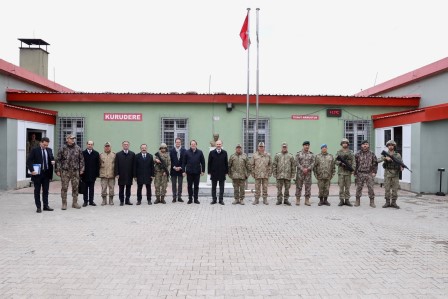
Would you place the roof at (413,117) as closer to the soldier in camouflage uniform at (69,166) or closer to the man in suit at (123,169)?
the man in suit at (123,169)

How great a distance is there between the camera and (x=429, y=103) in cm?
1648

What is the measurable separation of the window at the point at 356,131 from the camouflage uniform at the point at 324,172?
6183 millimetres

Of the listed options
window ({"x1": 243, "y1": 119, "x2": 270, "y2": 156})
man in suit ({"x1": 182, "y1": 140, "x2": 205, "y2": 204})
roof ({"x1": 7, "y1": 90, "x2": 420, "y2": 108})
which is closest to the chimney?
roof ({"x1": 7, "y1": 90, "x2": 420, "y2": 108})

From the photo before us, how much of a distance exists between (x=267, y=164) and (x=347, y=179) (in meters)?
2.17

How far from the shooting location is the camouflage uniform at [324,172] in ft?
35.1

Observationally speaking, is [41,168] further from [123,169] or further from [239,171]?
[239,171]

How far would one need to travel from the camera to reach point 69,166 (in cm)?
973

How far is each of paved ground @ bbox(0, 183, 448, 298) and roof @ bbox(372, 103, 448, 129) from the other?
4.26 meters

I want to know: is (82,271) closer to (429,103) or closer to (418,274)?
(418,274)

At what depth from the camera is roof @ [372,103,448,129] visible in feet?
40.7

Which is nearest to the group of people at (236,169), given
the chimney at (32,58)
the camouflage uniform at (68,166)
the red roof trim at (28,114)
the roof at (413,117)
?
the camouflage uniform at (68,166)

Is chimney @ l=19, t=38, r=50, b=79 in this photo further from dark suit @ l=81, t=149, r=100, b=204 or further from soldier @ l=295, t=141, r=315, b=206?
soldier @ l=295, t=141, r=315, b=206

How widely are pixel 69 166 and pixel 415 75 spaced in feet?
48.4

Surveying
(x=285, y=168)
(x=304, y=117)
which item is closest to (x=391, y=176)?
(x=285, y=168)
